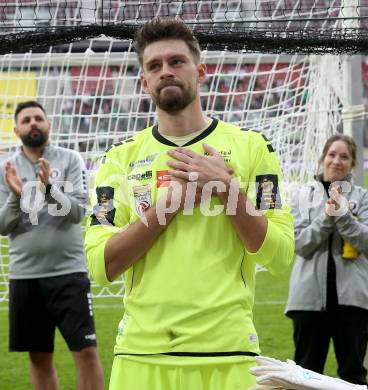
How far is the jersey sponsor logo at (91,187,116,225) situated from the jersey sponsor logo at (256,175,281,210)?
482 mm

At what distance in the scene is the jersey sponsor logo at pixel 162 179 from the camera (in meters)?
2.75

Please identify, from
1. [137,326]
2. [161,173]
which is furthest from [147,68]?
[137,326]

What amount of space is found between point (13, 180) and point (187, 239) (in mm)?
2552

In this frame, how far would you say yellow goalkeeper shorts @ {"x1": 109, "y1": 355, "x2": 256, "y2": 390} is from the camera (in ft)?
8.65

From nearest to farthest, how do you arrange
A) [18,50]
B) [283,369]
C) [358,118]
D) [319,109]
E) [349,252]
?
1. [283,369]
2. [18,50]
3. [349,252]
4. [358,118]
5. [319,109]

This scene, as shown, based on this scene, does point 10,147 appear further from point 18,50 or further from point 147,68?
point 147,68

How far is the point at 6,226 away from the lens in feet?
16.9

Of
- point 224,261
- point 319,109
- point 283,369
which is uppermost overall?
point 319,109

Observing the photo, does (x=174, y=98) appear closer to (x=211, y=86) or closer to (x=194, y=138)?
(x=194, y=138)

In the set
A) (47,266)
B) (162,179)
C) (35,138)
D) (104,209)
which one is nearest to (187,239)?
(162,179)

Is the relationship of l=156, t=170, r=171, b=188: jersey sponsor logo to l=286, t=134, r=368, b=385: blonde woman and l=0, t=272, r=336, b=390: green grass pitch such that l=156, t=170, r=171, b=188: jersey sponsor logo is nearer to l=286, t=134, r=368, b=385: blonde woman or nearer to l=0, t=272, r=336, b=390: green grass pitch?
l=286, t=134, r=368, b=385: blonde woman

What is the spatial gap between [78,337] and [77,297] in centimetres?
24

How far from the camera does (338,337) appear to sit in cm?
494

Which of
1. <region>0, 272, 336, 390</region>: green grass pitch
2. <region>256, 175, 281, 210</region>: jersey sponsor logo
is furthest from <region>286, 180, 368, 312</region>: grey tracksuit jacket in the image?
<region>256, 175, 281, 210</region>: jersey sponsor logo
